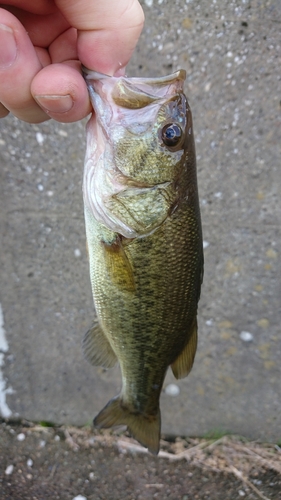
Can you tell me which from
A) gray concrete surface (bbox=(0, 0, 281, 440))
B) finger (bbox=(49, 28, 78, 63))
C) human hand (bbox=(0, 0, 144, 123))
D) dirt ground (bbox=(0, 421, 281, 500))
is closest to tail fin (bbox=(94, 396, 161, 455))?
gray concrete surface (bbox=(0, 0, 281, 440))

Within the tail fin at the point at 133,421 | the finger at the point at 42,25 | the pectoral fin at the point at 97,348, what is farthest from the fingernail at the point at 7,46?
the tail fin at the point at 133,421

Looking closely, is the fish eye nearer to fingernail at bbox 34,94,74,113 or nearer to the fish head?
the fish head

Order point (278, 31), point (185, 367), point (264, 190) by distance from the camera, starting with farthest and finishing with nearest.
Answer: point (264, 190) < point (278, 31) < point (185, 367)

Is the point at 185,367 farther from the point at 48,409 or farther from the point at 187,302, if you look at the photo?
the point at 48,409

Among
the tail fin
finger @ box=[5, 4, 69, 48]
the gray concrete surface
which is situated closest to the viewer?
finger @ box=[5, 4, 69, 48]

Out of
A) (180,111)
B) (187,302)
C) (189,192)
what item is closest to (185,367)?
(187,302)

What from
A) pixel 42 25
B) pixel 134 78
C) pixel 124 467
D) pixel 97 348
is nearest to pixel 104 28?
pixel 134 78

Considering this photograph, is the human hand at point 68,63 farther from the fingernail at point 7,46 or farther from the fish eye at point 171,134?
the fish eye at point 171,134
